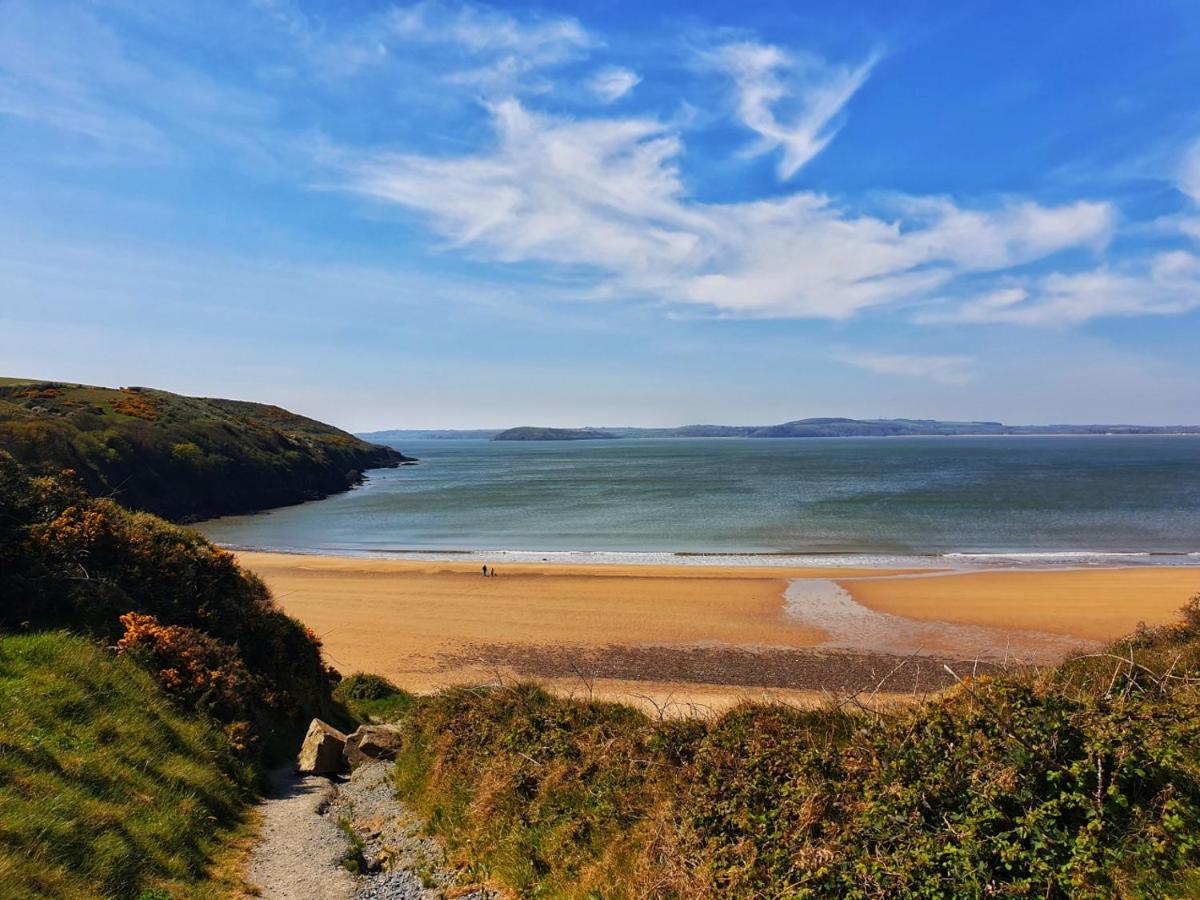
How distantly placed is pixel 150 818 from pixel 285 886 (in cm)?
156

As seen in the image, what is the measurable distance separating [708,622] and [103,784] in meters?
20.5

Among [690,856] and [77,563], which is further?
[77,563]

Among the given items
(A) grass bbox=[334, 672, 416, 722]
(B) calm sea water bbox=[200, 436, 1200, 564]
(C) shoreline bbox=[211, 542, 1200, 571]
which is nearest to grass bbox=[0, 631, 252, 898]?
(A) grass bbox=[334, 672, 416, 722]

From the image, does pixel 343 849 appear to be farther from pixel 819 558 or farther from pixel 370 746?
pixel 819 558

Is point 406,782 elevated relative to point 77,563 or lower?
lower

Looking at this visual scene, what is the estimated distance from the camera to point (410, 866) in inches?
275

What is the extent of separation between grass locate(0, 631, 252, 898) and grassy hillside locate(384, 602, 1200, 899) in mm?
2630

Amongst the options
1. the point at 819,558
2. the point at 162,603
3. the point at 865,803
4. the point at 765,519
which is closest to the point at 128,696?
the point at 162,603

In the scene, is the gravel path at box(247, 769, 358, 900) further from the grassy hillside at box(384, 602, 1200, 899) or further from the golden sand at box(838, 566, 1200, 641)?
the golden sand at box(838, 566, 1200, 641)

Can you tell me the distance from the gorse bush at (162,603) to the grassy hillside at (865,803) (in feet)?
15.3

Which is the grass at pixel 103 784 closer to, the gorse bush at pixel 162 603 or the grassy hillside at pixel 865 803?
the gorse bush at pixel 162 603

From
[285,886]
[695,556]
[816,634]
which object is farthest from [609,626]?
[285,886]

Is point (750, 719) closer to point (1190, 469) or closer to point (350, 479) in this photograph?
point (350, 479)

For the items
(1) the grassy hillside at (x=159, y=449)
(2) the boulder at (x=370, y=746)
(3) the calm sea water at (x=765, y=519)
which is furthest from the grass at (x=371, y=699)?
(1) the grassy hillside at (x=159, y=449)
